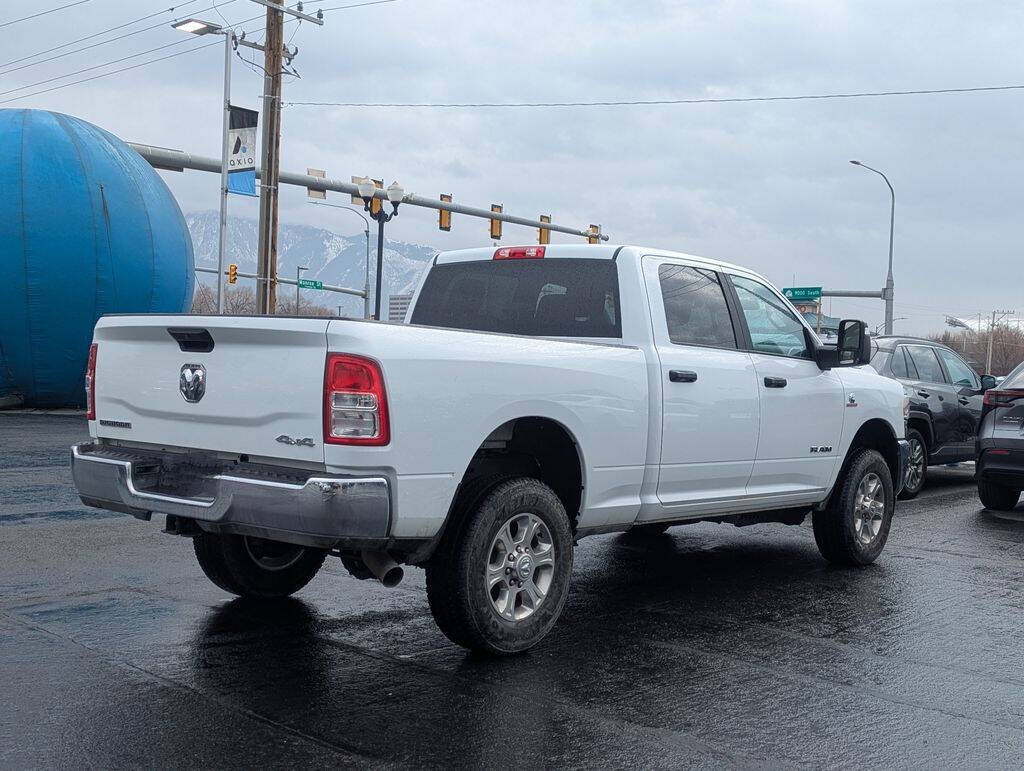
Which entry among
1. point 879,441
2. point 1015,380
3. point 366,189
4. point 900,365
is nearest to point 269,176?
point 366,189

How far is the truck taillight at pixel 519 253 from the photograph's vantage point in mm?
6672

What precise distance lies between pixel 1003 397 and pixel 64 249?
53.5 ft

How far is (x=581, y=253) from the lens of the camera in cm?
646

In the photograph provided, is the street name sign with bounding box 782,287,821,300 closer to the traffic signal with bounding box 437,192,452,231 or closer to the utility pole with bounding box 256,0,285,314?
the traffic signal with bounding box 437,192,452,231

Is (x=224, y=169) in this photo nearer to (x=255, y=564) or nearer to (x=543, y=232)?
(x=543, y=232)

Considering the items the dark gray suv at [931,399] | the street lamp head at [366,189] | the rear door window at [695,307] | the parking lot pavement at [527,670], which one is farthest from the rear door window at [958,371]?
the street lamp head at [366,189]

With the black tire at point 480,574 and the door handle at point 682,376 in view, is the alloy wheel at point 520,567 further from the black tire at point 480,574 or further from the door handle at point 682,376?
the door handle at point 682,376

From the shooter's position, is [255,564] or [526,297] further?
[526,297]

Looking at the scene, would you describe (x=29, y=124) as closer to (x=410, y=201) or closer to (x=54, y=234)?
(x=54, y=234)

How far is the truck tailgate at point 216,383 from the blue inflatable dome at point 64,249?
53.5 ft

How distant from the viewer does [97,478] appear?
17.4ft

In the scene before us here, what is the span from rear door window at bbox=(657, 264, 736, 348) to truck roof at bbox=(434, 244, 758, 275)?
0.09 m

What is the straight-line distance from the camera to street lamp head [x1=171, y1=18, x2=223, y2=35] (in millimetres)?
25047

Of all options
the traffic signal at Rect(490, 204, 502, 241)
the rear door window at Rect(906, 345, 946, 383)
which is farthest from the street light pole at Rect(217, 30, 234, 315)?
the rear door window at Rect(906, 345, 946, 383)
